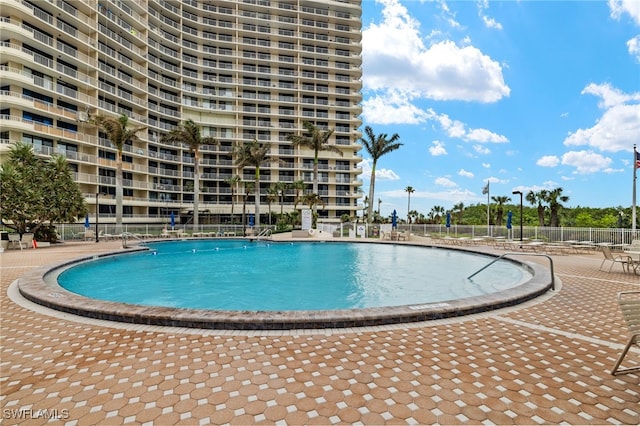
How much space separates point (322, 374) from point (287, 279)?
346 inches

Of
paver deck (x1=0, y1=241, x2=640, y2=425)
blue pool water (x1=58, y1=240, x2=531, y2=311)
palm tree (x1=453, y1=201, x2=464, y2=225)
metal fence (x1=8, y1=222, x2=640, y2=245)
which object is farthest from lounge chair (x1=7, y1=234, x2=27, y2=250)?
palm tree (x1=453, y1=201, x2=464, y2=225)

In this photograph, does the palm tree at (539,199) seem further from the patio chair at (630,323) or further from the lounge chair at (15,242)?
the lounge chair at (15,242)

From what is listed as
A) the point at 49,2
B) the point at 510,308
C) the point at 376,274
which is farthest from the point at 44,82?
the point at 510,308

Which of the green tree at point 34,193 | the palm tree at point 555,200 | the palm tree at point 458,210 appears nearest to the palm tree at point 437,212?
the palm tree at point 458,210

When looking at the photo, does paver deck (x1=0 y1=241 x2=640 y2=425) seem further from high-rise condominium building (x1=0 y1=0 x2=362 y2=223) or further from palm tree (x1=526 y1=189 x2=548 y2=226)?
palm tree (x1=526 y1=189 x2=548 y2=226)

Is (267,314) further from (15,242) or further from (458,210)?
(458,210)

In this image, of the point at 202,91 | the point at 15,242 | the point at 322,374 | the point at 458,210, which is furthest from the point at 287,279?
the point at 458,210

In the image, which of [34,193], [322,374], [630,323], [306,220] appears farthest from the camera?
[306,220]

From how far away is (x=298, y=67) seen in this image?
50438 mm

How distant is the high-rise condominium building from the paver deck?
3672 cm

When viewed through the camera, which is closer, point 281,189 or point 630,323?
point 630,323

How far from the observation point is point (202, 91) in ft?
159

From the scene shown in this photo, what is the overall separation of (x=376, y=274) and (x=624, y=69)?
1009 inches

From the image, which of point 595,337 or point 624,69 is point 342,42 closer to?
point 624,69
